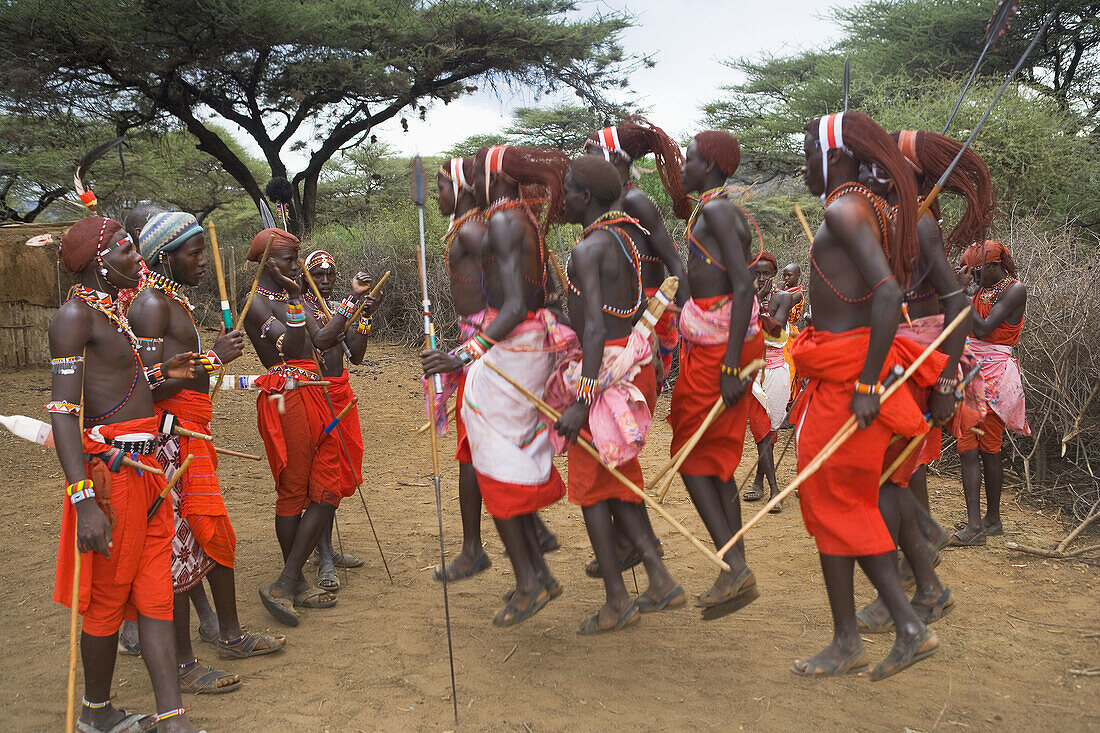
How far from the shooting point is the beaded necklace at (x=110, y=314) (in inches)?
125

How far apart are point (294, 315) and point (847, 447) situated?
2989mm

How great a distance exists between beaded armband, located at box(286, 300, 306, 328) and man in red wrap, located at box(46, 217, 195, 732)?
4.18ft

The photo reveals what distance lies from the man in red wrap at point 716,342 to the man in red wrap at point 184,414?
2.19m

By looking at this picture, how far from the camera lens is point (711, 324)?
4.07 metres

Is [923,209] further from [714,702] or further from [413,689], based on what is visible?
[413,689]

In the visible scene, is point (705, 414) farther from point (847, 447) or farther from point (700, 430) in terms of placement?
point (847, 447)

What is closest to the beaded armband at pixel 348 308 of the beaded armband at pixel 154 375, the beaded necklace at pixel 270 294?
the beaded necklace at pixel 270 294

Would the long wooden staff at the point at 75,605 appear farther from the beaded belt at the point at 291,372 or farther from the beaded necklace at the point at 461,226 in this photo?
the beaded necklace at the point at 461,226

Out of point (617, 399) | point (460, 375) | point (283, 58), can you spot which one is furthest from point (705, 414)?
point (283, 58)

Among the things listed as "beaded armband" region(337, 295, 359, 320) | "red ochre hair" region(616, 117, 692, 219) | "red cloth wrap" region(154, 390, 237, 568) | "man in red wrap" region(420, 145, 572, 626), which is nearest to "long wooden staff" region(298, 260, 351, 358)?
"beaded armband" region(337, 295, 359, 320)

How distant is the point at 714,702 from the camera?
3555 mm

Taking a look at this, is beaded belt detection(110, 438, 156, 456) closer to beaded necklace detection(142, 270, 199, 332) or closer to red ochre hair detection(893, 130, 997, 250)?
beaded necklace detection(142, 270, 199, 332)

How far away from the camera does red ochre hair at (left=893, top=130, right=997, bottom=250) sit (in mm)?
4039

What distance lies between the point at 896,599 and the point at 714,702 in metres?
0.88
